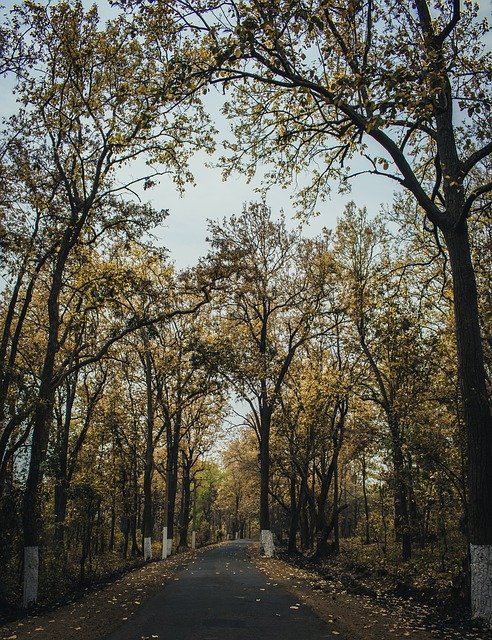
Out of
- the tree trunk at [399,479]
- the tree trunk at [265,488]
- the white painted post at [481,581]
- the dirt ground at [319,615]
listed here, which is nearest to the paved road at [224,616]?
the dirt ground at [319,615]

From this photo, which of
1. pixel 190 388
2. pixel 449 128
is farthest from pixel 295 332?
pixel 449 128

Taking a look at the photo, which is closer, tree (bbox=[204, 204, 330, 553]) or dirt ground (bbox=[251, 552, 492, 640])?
dirt ground (bbox=[251, 552, 492, 640])

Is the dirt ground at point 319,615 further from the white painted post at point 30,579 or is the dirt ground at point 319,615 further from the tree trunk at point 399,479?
the tree trunk at point 399,479

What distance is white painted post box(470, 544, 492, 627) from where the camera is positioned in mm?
8556

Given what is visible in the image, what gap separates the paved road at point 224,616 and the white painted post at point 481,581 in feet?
8.68

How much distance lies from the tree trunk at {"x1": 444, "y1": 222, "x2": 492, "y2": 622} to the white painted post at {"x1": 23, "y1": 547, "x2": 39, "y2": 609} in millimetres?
9367

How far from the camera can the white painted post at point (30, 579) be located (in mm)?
12016

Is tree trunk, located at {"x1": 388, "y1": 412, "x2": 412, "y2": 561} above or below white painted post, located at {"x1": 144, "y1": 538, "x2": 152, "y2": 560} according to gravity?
above

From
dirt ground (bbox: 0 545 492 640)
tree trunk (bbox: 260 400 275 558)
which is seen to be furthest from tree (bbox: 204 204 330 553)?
dirt ground (bbox: 0 545 492 640)

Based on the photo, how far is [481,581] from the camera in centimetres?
873

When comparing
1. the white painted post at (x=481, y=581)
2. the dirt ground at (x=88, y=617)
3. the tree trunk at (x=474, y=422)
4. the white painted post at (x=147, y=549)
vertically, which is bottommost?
the white painted post at (x=147, y=549)

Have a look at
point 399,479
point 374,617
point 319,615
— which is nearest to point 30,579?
point 319,615

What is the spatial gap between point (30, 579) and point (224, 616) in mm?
5589

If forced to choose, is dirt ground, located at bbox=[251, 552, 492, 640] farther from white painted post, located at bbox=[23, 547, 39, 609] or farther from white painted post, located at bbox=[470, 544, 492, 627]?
white painted post, located at bbox=[23, 547, 39, 609]
